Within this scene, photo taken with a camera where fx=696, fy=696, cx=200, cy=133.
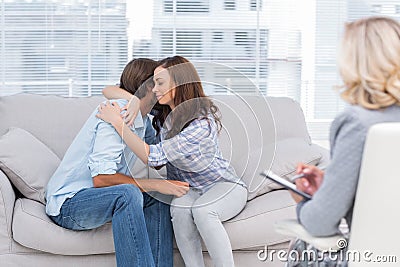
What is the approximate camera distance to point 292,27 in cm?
436

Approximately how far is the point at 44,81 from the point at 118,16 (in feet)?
1.95

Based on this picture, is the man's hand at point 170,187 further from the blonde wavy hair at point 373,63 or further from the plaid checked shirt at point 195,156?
the blonde wavy hair at point 373,63

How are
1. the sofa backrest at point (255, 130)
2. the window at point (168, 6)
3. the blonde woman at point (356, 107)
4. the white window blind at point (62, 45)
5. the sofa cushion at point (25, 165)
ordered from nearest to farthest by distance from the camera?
the blonde woman at point (356, 107)
the sofa cushion at point (25, 165)
the sofa backrest at point (255, 130)
the white window blind at point (62, 45)
the window at point (168, 6)

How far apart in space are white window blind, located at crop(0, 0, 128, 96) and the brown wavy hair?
57.4 inches

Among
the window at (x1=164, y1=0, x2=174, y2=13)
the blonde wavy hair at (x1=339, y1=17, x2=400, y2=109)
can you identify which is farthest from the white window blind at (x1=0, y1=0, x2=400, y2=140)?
the blonde wavy hair at (x1=339, y1=17, x2=400, y2=109)

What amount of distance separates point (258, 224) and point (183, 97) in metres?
0.60

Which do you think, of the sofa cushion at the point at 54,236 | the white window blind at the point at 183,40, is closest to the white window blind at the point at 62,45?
the white window blind at the point at 183,40

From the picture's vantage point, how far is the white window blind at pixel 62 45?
4.11 metres

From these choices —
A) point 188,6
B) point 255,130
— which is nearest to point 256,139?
point 255,130

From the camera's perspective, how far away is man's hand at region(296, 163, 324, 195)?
1.79 m

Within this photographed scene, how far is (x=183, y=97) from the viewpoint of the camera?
276cm

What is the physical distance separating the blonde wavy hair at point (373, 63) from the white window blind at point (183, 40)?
2.61 metres

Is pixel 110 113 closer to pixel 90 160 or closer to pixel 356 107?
pixel 90 160

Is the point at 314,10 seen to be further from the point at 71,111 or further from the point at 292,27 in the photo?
the point at 71,111
